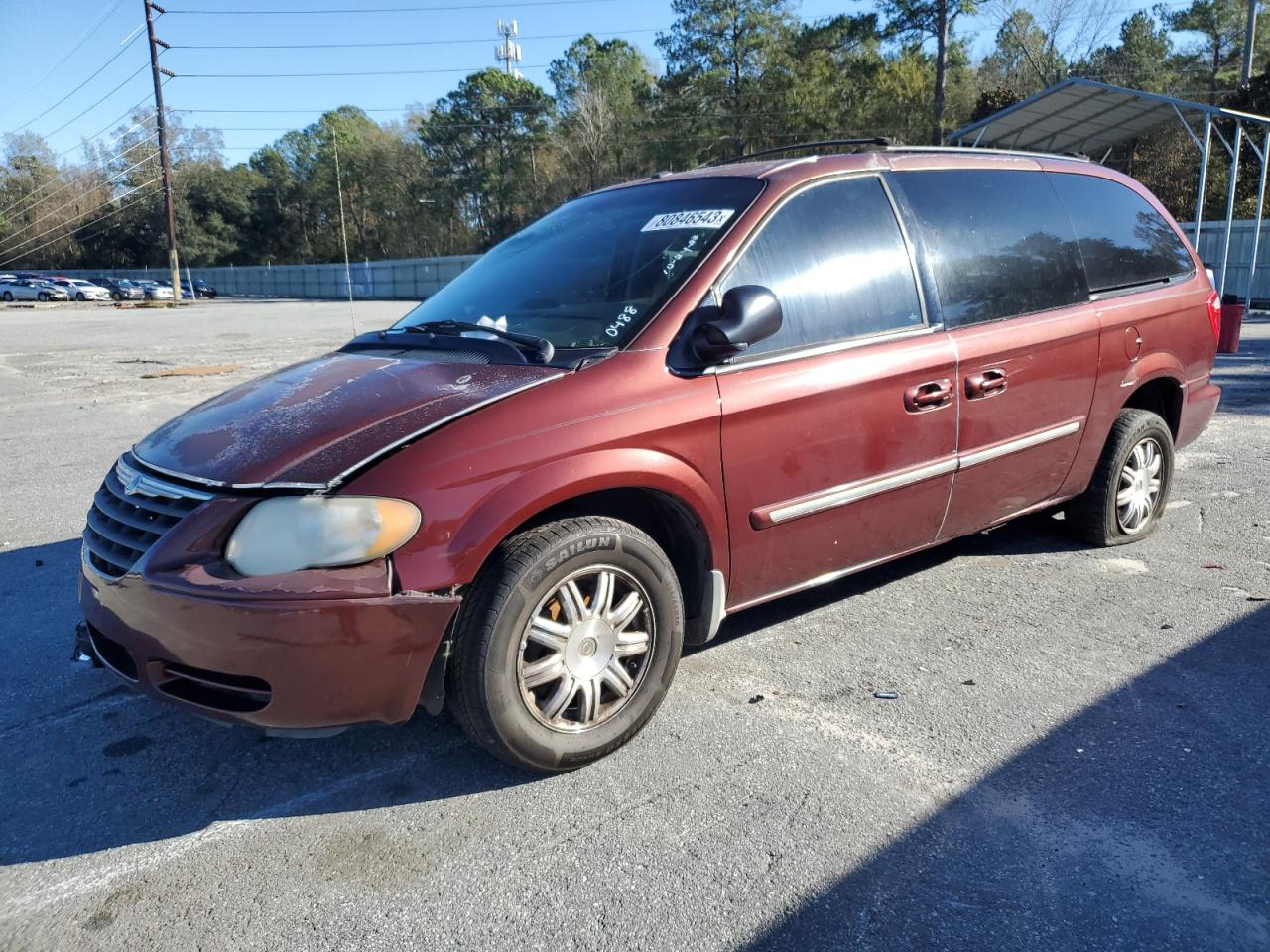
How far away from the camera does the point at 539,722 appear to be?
2.75m

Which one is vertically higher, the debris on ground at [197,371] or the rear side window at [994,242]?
the rear side window at [994,242]

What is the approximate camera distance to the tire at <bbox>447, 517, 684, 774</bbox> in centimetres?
261

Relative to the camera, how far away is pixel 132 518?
2738 millimetres

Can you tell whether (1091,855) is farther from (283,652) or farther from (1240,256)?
(1240,256)

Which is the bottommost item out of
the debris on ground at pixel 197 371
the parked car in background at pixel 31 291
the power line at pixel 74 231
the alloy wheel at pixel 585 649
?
the alloy wheel at pixel 585 649

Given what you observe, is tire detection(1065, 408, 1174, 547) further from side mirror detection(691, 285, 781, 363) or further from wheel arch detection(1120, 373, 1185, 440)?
side mirror detection(691, 285, 781, 363)

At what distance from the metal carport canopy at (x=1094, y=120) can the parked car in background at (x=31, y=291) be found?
53.9 meters

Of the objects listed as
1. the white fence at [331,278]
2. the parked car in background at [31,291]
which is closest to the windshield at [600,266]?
the white fence at [331,278]

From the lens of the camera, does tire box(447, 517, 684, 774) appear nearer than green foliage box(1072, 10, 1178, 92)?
Yes

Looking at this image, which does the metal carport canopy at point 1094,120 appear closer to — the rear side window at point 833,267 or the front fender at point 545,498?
the rear side window at point 833,267

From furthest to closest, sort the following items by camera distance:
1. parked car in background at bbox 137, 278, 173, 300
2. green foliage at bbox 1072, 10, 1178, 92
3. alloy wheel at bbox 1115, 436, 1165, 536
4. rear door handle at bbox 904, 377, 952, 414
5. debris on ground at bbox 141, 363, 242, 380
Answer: parked car in background at bbox 137, 278, 173, 300
green foliage at bbox 1072, 10, 1178, 92
debris on ground at bbox 141, 363, 242, 380
alloy wheel at bbox 1115, 436, 1165, 536
rear door handle at bbox 904, 377, 952, 414

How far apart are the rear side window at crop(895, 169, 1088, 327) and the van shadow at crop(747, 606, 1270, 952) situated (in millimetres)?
1706

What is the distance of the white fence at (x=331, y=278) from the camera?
50375 mm

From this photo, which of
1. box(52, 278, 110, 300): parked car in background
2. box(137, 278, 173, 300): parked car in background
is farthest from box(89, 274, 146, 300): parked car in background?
box(52, 278, 110, 300): parked car in background
